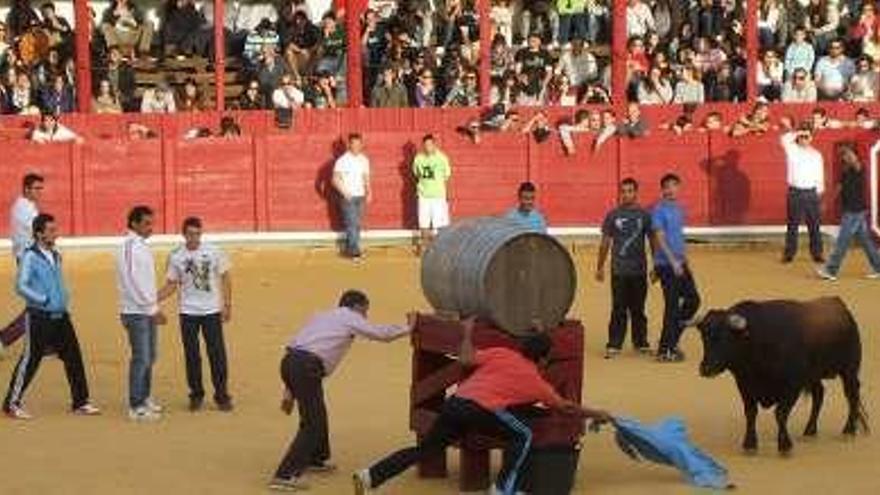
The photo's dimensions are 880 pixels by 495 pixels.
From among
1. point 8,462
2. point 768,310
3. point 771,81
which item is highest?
point 771,81

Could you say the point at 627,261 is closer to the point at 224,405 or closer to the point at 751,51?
the point at 224,405

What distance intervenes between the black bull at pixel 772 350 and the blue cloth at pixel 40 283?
4433mm

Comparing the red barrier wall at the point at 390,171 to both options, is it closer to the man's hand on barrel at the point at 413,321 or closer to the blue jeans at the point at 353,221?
the blue jeans at the point at 353,221

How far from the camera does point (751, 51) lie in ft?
90.7

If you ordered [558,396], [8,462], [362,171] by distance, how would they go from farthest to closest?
[362,171], [8,462], [558,396]

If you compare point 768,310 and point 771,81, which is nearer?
point 768,310

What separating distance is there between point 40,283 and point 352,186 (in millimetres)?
11120

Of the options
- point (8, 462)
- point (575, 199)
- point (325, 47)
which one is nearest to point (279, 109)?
point (325, 47)

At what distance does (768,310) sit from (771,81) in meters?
15.5

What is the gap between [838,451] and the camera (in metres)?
13.1

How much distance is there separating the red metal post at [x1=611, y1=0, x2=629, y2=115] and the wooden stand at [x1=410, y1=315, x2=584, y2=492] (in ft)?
50.2

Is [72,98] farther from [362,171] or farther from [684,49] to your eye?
[684,49]

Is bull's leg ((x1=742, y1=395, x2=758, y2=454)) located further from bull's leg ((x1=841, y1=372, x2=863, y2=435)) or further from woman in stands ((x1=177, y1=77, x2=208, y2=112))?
woman in stands ((x1=177, y1=77, x2=208, y2=112))

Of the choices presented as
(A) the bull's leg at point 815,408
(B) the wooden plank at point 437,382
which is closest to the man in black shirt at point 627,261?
(A) the bull's leg at point 815,408
